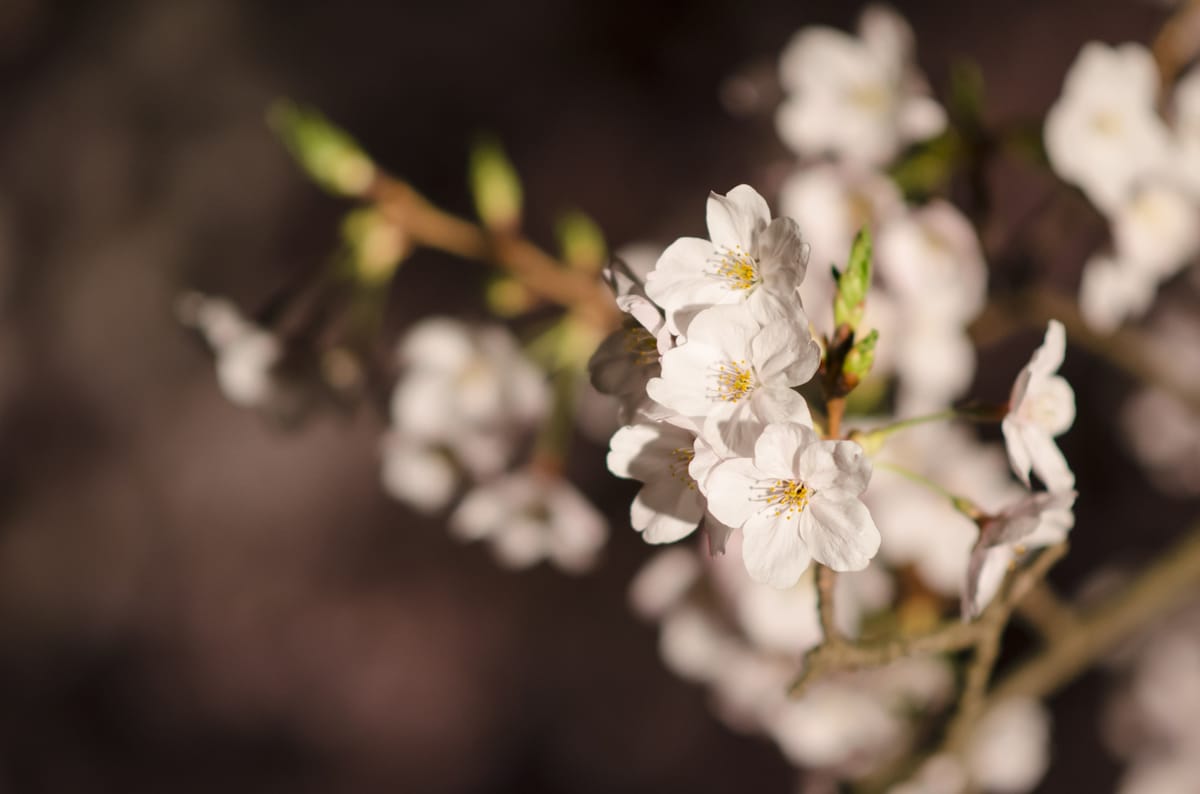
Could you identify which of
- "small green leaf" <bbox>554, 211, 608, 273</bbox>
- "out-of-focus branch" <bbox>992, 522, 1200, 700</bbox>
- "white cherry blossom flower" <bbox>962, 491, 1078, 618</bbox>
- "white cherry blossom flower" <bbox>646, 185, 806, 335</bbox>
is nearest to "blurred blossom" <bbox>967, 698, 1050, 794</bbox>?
"out-of-focus branch" <bbox>992, 522, 1200, 700</bbox>

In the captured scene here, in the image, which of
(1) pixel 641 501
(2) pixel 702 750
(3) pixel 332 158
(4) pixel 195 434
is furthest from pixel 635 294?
(4) pixel 195 434

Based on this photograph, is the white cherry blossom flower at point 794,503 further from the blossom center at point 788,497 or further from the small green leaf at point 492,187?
the small green leaf at point 492,187

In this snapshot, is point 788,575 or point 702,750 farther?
point 702,750

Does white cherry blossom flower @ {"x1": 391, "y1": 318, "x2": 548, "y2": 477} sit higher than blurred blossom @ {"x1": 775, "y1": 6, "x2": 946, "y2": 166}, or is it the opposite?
blurred blossom @ {"x1": 775, "y1": 6, "x2": 946, "y2": 166}

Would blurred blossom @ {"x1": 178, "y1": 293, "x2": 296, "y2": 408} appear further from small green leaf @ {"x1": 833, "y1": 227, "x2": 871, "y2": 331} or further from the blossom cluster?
the blossom cluster

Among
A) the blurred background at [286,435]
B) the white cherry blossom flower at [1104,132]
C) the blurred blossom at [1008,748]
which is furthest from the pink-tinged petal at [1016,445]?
the blurred background at [286,435]

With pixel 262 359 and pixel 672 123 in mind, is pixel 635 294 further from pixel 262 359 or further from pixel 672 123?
pixel 672 123
